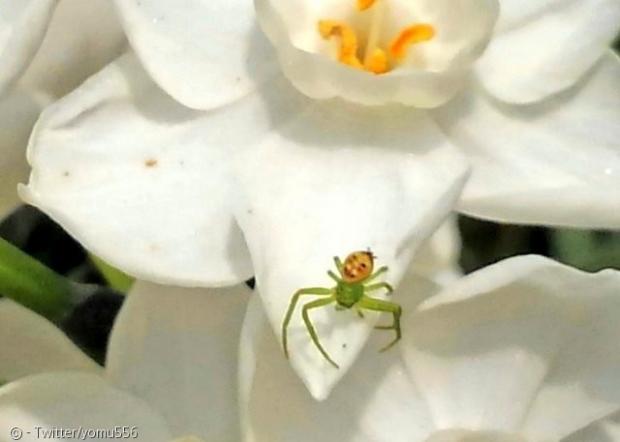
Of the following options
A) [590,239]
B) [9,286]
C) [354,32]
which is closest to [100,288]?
[9,286]

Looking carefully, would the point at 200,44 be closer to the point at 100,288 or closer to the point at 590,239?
the point at 100,288

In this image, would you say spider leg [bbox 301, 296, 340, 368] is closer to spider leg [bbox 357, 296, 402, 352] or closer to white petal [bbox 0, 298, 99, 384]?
spider leg [bbox 357, 296, 402, 352]

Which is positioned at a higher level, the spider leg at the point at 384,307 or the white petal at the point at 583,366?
the spider leg at the point at 384,307

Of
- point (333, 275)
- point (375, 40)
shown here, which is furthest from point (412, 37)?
point (333, 275)

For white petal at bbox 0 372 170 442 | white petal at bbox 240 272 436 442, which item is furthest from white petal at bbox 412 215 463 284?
white petal at bbox 0 372 170 442

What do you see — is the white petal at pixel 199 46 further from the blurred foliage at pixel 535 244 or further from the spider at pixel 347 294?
the blurred foliage at pixel 535 244

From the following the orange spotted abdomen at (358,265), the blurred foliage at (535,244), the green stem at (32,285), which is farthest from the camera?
the blurred foliage at (535,244)

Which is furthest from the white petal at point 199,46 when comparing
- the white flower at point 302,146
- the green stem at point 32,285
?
the green stem at point 32,285

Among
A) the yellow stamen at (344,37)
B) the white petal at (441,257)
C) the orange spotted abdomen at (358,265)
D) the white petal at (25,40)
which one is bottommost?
the white petal at (441,257)
